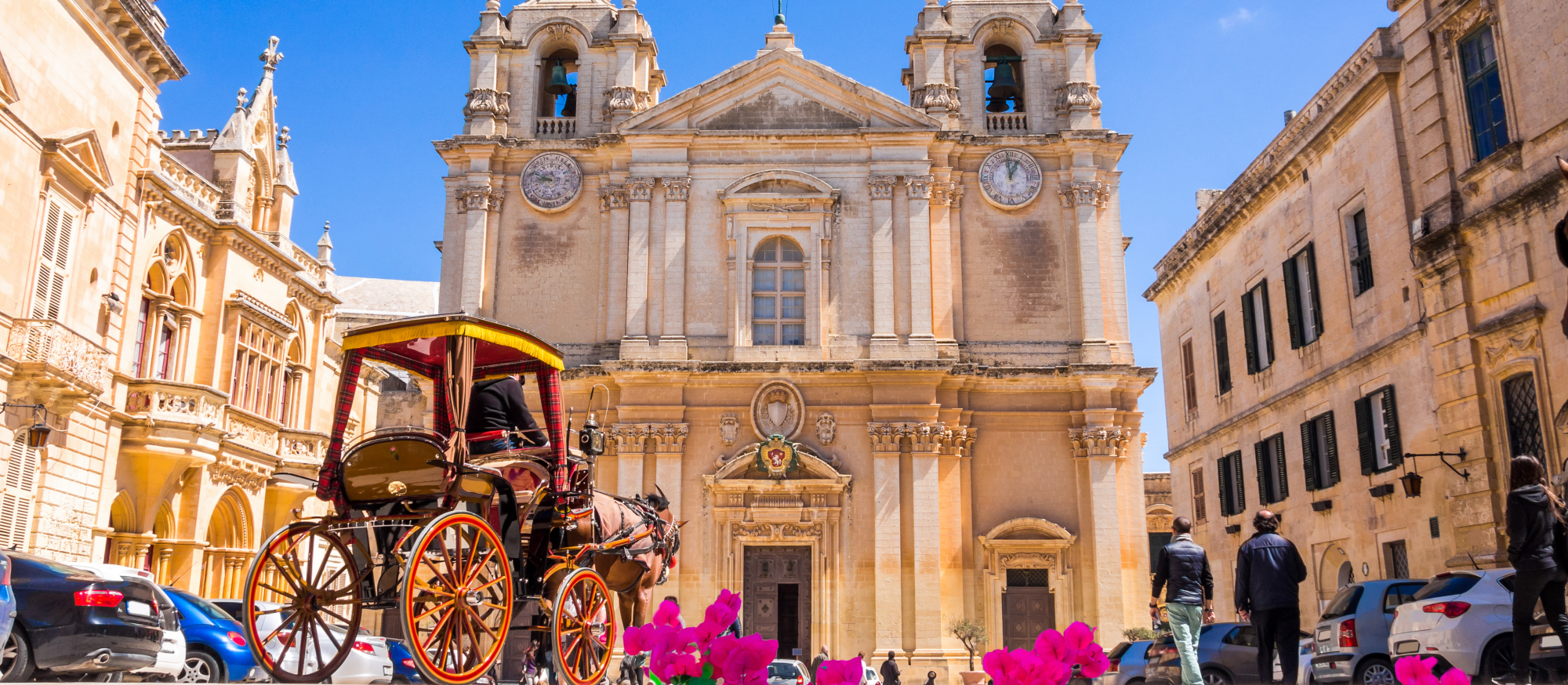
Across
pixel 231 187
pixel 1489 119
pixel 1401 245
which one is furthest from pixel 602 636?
pixel 231 187

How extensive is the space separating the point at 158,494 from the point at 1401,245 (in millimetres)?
22602

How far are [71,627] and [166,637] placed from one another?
1.55 m

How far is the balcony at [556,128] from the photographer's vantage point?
2756 cm

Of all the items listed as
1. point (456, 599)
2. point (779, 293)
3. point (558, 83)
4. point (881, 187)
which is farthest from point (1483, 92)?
point (558, 83)

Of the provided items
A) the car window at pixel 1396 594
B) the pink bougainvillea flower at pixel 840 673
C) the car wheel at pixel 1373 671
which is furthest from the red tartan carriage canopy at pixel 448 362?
the car window at pixel 1396 594

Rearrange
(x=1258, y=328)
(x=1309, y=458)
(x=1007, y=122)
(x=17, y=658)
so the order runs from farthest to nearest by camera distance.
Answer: (x=1007, y=122), (x=1258, y=328), (x=1309, y=458), (x=17, y=658)

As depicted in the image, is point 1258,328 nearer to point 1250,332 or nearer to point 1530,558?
point 1250,332

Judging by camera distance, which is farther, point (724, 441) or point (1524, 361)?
point (724, 441)

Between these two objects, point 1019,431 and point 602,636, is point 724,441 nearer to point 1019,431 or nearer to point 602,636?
point 1019,431

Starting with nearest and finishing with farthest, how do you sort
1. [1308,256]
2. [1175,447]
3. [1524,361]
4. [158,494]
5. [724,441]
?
[1524,361] < [158,494] < [1308,256] < [724,441] < [1175,447]

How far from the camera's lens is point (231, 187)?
1001 inches

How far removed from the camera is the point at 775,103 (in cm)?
2686

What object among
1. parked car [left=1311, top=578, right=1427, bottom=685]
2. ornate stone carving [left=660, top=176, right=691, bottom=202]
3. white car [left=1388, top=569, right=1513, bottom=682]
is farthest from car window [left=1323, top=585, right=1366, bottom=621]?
ornate stone carving [left=660, top=176, right=691, bottom=202]

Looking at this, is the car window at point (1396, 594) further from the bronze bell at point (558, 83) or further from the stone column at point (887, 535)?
the bronze bell at point (558, 83)
